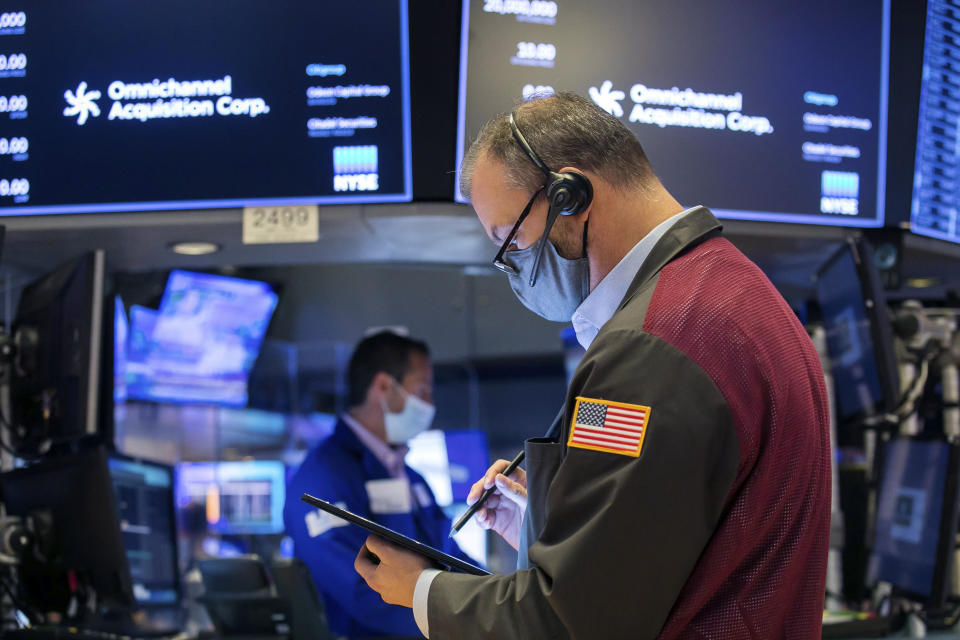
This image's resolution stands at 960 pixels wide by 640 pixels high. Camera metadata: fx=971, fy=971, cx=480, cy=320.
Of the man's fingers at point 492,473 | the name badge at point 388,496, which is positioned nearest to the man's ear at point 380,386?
the name badge at point 388,496

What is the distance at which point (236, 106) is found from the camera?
2.66 m

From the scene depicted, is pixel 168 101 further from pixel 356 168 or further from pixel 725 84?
pixel 725 84

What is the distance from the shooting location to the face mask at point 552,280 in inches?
57.6

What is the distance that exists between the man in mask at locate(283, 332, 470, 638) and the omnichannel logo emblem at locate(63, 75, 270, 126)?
1.38 meters

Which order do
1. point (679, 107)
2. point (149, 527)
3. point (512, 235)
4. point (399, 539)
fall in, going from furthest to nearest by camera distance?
point (149, 527) < point (679, 107) < point (512, 235) < point (399, 539)

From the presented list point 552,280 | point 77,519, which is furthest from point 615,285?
point 77,519

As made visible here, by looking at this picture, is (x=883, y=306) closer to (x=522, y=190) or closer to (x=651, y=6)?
(x=651, y=6)

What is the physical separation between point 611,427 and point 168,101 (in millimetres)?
1970

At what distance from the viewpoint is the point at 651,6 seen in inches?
109

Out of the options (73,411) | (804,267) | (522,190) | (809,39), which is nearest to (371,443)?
(73,411)

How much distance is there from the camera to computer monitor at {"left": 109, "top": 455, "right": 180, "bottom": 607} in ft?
10.7

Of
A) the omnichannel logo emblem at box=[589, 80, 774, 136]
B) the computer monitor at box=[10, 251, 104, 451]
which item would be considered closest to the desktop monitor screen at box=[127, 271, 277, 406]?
the computer monitor at box=[10, 251, 104, 451]

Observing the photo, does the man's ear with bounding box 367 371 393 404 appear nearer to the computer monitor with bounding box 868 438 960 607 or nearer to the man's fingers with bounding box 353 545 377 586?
the computer monitor with bounding box 868 438 960 607

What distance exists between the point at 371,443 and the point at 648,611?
277cm
